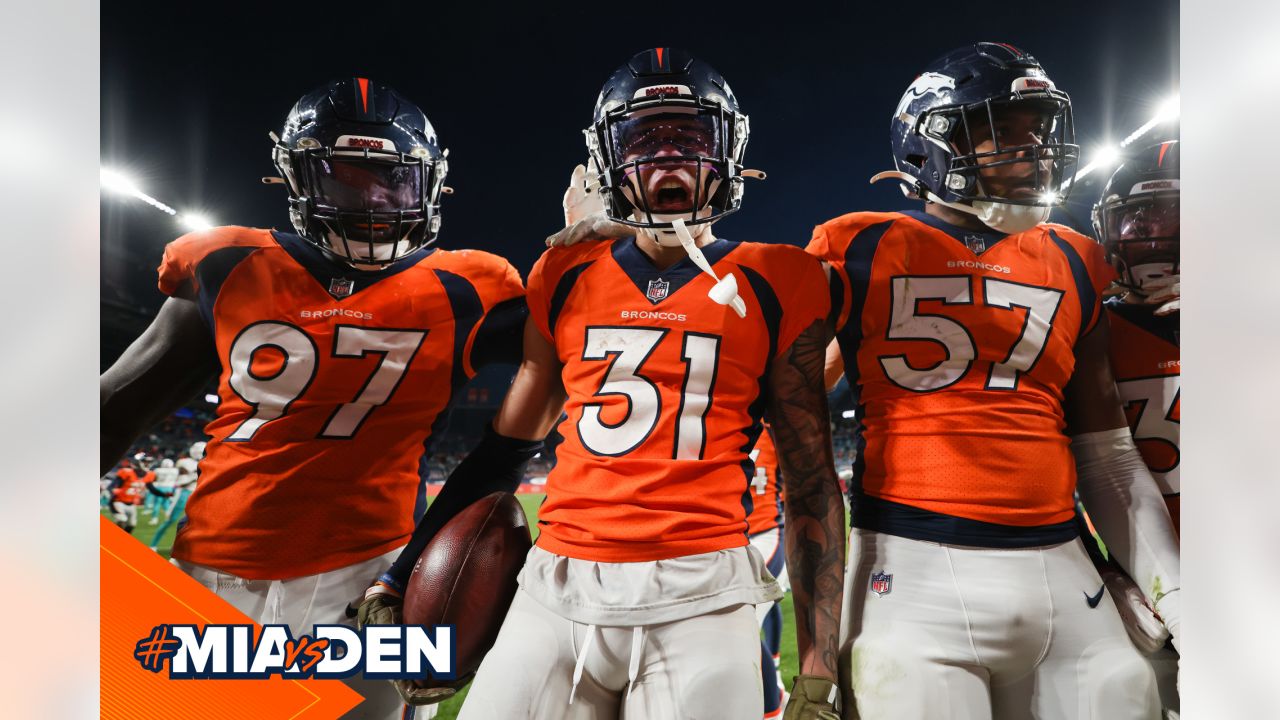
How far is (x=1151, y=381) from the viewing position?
67.8 inches

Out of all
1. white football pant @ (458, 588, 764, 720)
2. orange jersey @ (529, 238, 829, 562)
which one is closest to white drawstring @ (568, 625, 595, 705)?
white football pant @ (458, 588, 764, 720)

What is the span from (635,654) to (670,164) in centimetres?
89

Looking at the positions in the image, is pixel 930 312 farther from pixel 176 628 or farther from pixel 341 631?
pixel 176 628

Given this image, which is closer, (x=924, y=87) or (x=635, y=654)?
(x=635, y=654)

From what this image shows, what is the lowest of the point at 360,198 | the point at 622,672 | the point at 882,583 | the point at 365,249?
the point at 622,672

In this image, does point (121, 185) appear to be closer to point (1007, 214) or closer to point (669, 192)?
point (669, 192)

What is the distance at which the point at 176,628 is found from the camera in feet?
5.75

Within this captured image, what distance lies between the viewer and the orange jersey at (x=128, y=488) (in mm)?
1809

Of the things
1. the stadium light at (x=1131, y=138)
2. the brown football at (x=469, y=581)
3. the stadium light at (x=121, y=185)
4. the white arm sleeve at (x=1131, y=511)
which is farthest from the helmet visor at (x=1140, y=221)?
the stadium light at (x=121, y=185)

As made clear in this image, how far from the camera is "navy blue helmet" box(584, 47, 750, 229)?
1514 mm

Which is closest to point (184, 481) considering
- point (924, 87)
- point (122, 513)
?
point (122, 513)

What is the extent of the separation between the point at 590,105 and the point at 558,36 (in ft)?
0.61
